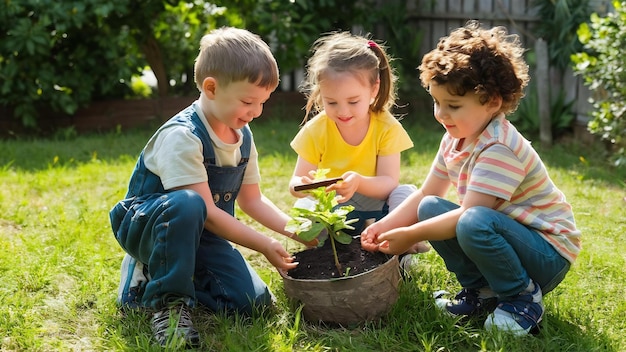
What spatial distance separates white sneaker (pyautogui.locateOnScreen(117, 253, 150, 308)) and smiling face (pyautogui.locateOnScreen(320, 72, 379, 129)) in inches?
40.3

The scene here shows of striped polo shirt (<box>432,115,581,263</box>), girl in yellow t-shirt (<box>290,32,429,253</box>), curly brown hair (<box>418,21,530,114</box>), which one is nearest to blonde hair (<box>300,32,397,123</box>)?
girl in yellow t-shirt (<box>290,32,429,253</box>)

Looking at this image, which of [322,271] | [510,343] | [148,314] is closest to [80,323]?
[148,314]

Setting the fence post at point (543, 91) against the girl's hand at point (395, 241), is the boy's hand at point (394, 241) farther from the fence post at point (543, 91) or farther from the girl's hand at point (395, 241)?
the fence post at point (543, 91)

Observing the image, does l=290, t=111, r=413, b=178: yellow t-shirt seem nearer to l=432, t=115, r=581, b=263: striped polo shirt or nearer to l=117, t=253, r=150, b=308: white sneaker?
l=432, t=115, r=581, b=263: striped polo shirt

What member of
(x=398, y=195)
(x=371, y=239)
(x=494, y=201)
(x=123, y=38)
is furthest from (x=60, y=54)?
(x=494, y=201)

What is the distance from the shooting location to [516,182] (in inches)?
100

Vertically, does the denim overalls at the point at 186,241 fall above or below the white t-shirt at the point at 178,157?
below

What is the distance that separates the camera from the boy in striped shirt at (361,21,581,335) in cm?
253

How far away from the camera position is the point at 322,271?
275 centimetres

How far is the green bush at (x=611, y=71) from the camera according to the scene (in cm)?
486

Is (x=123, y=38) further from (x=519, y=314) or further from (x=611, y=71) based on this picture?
(x=519, y=314)

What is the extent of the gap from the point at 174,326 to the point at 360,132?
1.34 m

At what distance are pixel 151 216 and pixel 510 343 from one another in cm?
129

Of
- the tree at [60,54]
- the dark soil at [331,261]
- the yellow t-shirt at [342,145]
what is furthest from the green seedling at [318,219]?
the tree at [60,54]
